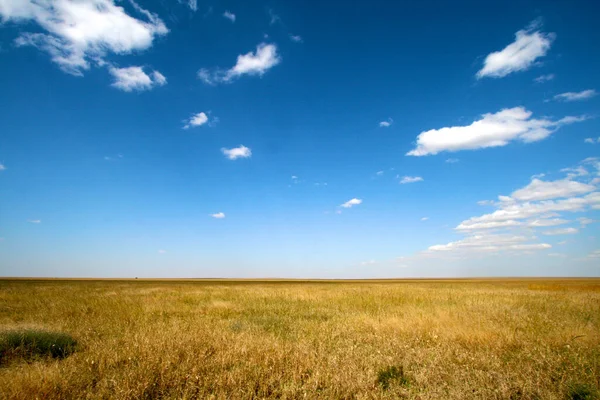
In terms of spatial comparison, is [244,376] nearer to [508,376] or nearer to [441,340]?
[508,376]

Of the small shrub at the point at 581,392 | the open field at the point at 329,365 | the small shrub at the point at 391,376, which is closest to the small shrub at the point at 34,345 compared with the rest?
the open field at the point at 329,365

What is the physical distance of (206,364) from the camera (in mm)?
5055

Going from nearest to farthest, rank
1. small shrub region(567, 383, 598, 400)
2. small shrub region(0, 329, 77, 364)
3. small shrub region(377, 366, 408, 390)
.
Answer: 1. small shrub region(567, 383, 598, 400)
2. small shrub region(377, 366, 408, 390)
3. small shrub region(0, 329, 77, 364)

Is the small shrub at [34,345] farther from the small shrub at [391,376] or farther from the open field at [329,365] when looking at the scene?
the small shrub at [391,376]

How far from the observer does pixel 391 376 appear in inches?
194

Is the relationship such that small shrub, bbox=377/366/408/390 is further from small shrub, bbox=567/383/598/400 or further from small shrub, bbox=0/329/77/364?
small shrub, bbox=0/329/77/364

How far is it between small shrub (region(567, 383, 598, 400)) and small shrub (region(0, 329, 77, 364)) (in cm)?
881

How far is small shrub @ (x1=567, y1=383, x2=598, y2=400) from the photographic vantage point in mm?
4148

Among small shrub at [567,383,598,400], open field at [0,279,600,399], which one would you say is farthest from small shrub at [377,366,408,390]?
small shrub at [567,383,598,400]

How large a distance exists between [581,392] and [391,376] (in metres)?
2.67

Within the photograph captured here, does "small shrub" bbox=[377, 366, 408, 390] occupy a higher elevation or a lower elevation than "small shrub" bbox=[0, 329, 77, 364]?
lower

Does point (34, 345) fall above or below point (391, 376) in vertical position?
above

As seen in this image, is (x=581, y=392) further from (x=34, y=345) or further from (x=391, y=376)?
(x=34, y=345)

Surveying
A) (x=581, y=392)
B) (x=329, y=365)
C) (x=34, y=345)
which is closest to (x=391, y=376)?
(x=329, y=365)
